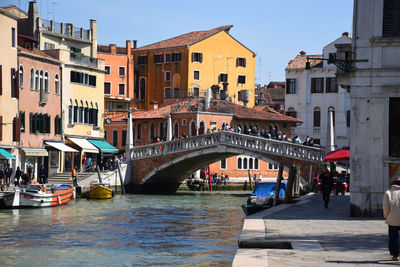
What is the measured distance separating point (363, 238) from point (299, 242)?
4.34ft

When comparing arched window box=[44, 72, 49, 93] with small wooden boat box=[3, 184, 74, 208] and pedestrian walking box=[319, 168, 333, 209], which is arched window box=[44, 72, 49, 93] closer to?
small wooden boat box=[3, 184, 74, 208]

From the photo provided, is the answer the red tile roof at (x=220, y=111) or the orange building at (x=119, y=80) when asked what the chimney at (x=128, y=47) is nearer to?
the orange building at (x=119, y=80)

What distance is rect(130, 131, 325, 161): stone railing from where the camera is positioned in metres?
37.6

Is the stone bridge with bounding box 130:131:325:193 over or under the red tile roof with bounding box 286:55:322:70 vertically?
under

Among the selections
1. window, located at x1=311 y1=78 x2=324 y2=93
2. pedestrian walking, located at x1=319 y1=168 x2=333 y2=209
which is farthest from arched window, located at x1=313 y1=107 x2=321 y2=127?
pedestrian walking, located at x1=319 y1=168 x2=333 y2=209

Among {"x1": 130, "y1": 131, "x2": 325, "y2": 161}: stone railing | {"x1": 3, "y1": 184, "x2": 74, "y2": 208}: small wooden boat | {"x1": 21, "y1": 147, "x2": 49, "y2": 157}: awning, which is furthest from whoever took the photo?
{"x1": 21, "y1": 147, "x2": 49, "y2": 157}: awning

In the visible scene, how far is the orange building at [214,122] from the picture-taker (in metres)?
52.5

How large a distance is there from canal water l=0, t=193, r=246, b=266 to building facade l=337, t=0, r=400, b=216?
124 inches

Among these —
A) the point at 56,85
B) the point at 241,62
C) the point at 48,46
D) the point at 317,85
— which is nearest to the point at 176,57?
the point at 241,62

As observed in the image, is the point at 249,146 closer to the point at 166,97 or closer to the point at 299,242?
the point at 166,97

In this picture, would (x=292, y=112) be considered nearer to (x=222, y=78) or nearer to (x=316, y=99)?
(x=316, y=99)

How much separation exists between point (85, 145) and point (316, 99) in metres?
16.8

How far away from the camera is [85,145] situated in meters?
45.4

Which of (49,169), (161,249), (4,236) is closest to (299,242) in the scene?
(161,249)
